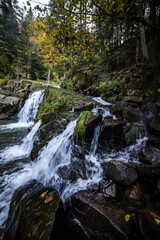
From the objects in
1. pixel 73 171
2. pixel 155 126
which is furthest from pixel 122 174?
pixel 155 126

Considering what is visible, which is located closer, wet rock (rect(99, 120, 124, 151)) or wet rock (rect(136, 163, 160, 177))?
wet rock (rect(136, 163, 160, 177))

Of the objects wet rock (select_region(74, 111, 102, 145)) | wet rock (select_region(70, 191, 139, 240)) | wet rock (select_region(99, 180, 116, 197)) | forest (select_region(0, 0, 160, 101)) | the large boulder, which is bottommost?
wet rock (select_region(70, 191, 139, 240))

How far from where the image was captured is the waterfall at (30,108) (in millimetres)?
10227

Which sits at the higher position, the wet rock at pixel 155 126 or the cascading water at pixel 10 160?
the wet rock at pixel 155 126

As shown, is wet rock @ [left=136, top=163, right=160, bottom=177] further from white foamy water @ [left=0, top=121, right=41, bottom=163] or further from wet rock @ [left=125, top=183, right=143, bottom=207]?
white foamy water @ [left=0, top=121, right=41, bottom=163]

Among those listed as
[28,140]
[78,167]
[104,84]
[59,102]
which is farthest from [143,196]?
[104,84]

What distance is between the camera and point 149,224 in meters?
1.74

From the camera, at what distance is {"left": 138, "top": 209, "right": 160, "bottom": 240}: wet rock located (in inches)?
63.2

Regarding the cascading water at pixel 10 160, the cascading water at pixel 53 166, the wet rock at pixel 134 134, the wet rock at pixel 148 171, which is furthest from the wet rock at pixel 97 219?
the wet rock at pixel 134 134

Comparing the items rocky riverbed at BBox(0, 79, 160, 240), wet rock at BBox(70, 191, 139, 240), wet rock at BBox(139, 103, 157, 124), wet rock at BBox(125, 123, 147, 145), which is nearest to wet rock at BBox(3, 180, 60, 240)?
rocky riverbed at BBox(0, 79, 160, 240)

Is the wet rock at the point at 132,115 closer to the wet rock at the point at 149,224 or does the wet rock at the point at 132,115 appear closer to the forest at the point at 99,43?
the forest at the point at 99,43

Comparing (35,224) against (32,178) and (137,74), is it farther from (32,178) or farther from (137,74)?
(137,74)

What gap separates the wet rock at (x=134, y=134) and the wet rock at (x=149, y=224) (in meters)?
2.59

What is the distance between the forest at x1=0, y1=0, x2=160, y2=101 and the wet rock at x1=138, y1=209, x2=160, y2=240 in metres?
4.09
